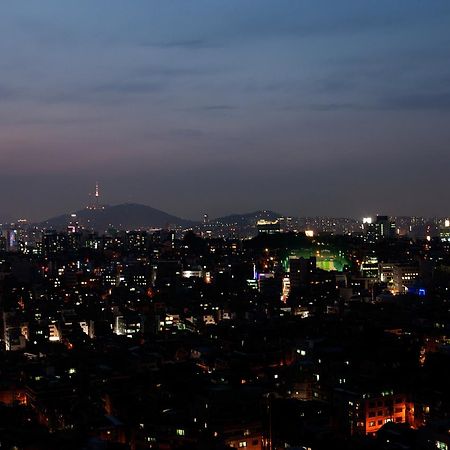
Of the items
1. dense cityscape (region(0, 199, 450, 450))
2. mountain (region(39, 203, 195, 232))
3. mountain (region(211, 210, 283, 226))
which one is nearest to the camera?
dense cityscape (region(0, 199, 450, 450))

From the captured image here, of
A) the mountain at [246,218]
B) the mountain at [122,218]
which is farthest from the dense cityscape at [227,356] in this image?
the mountain at [122,218]

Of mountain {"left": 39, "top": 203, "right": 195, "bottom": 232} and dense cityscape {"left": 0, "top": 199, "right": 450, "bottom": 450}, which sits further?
mountain {"left": 39, "top": 203, "right": 195, "bottom": 232}

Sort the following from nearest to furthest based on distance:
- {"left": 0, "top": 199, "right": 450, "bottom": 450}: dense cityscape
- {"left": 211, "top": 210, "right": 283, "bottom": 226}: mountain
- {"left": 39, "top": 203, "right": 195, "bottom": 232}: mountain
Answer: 1. {"left": 0, "top": 199, "right": 450, "bottom": 450}: dense cityscape
2. {"left": 211, "top": 210, "right": 283, "bottom": 226}: mountain
3. {"left": 39, "top": 203, "right": 195, "bottom": 232}: mountain

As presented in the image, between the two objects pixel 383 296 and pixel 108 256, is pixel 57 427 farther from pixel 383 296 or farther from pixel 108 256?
pixel 108 256

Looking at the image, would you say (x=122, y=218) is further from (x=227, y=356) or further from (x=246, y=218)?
(x=227, y=356)

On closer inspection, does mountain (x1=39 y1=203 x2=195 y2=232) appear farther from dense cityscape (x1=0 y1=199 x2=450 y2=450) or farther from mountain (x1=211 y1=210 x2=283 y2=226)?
dense cityscape (x1=0 y1=199 x2=450 y2=450)

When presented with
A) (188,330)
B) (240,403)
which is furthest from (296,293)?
(240,403)

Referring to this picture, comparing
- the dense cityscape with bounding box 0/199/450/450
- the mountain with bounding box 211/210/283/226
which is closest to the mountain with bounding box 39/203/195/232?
the mountain with bounding box 211/210/283/226
